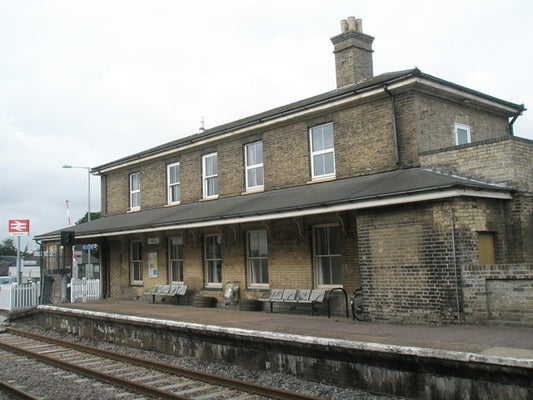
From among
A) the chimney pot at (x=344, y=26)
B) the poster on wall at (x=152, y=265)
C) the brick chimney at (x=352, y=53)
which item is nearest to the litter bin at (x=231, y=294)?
the poster on wall at (x=152, y=265)

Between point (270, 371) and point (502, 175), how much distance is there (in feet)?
19.9

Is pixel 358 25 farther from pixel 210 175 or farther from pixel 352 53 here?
pixel 210 175

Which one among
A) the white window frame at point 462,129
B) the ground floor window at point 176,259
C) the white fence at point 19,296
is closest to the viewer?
the white window frame at point 462,129

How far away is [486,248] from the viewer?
34.3ft

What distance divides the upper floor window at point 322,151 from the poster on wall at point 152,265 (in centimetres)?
749

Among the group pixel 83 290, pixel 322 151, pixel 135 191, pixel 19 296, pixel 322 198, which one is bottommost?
pixel 19 296

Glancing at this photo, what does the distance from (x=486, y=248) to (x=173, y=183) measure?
462 inches

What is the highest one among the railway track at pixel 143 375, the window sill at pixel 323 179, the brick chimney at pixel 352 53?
the brick chimney at pixel 352 53

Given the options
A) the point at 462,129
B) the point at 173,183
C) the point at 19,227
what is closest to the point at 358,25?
the point at 462,129

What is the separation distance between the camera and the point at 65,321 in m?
15.5

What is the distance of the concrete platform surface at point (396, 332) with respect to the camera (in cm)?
707

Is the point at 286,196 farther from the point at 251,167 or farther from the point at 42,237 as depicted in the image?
the point at 42,237

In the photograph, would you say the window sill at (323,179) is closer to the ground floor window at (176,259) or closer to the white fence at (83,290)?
the ground floor window at (176,259)

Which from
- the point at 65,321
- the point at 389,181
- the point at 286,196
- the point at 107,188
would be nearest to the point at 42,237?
the point at 107,188
